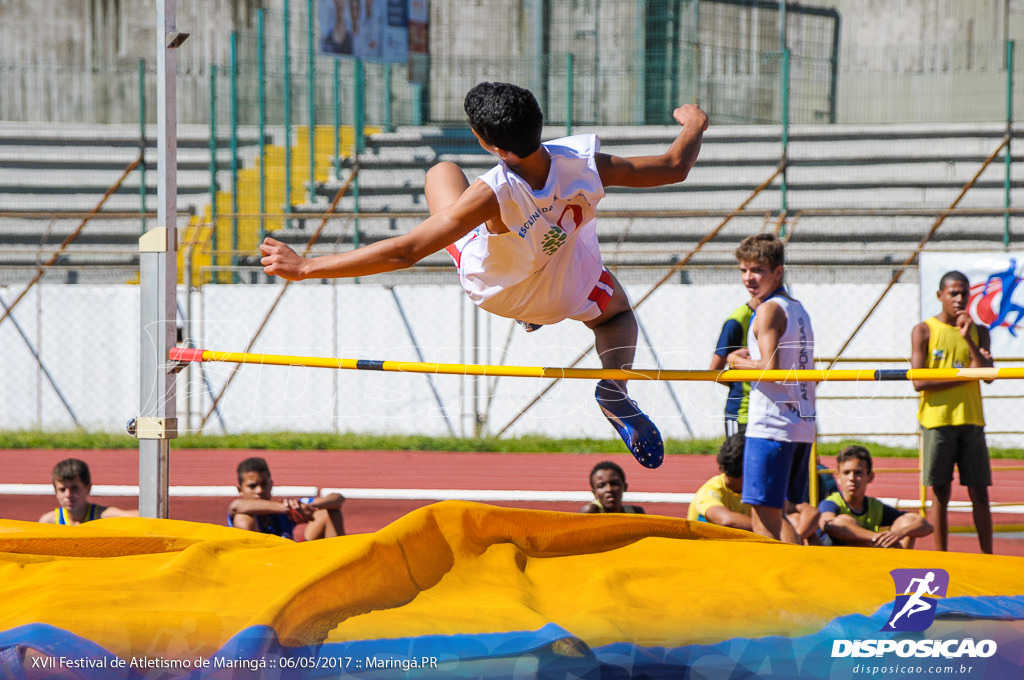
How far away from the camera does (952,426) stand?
509cm

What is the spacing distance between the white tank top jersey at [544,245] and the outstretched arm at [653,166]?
0.07 m

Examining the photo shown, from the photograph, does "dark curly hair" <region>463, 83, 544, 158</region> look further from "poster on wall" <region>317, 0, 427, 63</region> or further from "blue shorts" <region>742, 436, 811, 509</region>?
"poster on wall" <region>317, 0, 427, 63</region>

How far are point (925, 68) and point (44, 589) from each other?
567 inches

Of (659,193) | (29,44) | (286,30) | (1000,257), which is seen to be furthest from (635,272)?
(29,44)

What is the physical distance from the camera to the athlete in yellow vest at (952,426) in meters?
5.06

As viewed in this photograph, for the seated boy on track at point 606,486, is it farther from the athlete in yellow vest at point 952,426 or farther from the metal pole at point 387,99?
the metal pole at point 387,99

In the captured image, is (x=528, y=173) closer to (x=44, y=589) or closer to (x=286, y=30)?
(x=44, y=589)

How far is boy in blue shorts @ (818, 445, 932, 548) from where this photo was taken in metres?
4.67

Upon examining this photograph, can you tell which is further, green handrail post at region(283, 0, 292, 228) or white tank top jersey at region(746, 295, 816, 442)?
green handrail post at region(283, 0, 292, 228)

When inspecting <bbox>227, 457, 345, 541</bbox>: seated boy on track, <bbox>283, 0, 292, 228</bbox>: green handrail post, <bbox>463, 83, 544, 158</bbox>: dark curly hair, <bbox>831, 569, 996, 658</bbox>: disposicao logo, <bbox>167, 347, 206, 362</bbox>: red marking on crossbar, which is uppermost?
<bbox>283, 0, 292, 228</bbox>: green handrail post

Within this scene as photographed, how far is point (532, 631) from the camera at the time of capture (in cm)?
246

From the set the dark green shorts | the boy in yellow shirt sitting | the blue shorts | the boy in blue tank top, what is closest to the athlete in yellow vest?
the dark green shorts

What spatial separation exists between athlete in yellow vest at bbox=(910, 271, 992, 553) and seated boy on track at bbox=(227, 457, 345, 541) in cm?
307

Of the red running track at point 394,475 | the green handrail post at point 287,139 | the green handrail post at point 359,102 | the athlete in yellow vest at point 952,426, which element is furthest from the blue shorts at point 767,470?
the green handrail post at point 359,102
